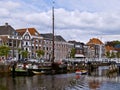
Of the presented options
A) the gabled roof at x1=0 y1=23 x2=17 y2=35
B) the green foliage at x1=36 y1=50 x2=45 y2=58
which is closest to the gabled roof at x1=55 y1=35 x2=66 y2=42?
the green foliage at x1=36 y1=50 x2=45 y2=58

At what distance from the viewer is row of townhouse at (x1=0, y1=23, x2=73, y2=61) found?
9956 cm

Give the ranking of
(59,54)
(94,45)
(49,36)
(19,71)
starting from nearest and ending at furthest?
(19,71) < (49,36) < (59,54) < (94,45)

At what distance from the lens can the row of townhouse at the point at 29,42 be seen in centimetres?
9956

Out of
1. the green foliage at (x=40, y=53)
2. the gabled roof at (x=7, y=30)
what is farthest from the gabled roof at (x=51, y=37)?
the gabled roof at (x=7, y=30)

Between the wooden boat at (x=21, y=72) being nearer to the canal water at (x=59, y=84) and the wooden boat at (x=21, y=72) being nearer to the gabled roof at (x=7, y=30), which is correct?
the canal water at (x=59, y=84)

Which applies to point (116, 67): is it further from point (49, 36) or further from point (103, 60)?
point (49, 36)

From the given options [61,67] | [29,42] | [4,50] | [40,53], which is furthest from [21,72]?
[29,42]

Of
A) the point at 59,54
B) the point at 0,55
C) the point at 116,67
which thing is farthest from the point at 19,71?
the point at 59,54

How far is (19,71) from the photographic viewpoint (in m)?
69.4

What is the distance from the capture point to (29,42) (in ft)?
360

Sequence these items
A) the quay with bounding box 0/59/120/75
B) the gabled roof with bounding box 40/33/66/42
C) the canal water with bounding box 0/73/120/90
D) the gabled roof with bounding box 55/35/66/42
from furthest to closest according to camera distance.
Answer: the gabled roof with bounding box 55/35/66/42, the gabled roof with bounding box 40/33/66/42, the quay with bounding box 0/59/120/75, the canal water with bounding box 0/73/120/90

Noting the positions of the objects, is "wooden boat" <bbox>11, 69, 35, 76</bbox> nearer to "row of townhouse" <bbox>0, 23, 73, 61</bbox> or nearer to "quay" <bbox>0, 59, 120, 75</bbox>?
"quay" <bbox>0, 59, 120, 75</bbox>

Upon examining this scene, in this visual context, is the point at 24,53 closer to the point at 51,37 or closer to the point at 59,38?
the point at 51,37

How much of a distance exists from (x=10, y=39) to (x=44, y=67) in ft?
77.0
